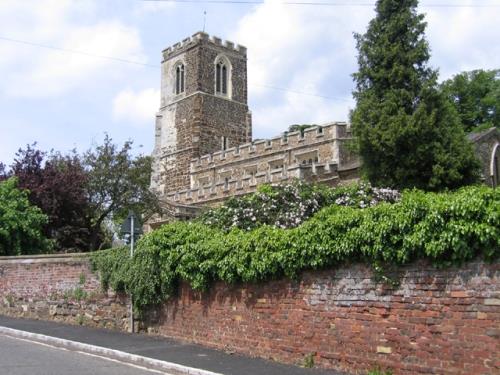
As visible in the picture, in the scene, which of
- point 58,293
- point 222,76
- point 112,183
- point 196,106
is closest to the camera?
point 58,293

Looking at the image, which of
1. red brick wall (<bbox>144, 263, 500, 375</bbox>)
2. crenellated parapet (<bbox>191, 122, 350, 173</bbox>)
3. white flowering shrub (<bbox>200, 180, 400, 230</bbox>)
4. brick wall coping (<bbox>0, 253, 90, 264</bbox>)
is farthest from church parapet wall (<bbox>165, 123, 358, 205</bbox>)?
red brick wall (<bbox>144, 263, 500, 375</bbox>)

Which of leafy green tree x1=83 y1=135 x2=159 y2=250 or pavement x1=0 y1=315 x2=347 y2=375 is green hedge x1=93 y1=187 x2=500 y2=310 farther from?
leafy green tree x1=83 y1=135 x2=159 y2=250

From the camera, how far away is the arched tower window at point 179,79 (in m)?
50.3

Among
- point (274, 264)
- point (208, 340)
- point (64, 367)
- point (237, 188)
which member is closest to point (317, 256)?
point (274, 264)

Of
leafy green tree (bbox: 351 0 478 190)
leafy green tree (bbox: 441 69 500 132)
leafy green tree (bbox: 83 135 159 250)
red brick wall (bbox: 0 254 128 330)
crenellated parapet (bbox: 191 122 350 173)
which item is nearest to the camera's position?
red brick wall (bbox: 0 254 128 330)

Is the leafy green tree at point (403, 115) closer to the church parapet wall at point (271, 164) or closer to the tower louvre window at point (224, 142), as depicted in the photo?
the church parapet wall at point (271, 164)

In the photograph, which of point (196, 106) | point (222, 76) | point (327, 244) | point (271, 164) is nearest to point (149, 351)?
point (327, 244)

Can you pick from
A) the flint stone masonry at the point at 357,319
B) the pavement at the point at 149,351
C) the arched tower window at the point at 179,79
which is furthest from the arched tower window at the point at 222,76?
the flint stone masonry at the point at 357,319

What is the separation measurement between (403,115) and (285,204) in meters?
8.82

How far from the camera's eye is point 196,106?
4806 centimetres

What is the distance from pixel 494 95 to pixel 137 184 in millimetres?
28407

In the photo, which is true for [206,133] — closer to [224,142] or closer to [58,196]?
[224,142]

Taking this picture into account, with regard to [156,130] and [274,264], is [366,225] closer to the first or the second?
[274,264]

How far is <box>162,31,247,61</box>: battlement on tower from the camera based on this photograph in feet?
161
